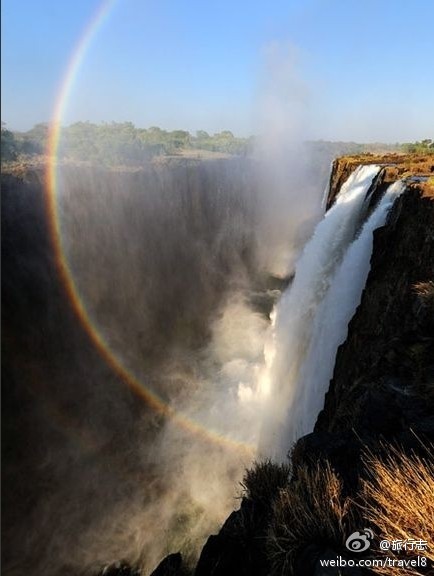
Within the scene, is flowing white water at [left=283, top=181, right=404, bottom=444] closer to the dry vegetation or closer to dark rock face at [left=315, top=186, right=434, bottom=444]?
dark rock face at [left=315, top=186, right=434, bottom=444]

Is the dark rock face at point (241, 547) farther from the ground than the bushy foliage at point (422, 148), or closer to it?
closer to it

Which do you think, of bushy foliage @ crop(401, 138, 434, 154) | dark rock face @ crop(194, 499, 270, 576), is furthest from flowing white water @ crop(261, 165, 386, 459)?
bushy foliage @ crop(401, 138, 434, 154)

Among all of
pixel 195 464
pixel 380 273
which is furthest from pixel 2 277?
pixel 380 273

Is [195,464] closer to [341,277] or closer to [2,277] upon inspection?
[341,277]

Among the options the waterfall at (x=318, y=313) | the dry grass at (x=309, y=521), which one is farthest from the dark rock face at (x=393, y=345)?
the dry grass at (x=309, y=521)

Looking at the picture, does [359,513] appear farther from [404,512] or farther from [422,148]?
[422,148]

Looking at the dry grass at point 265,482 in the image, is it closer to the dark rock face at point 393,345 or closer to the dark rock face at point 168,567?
the dark rock face at point 393,345

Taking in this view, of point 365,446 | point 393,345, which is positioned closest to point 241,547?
point 365,446
